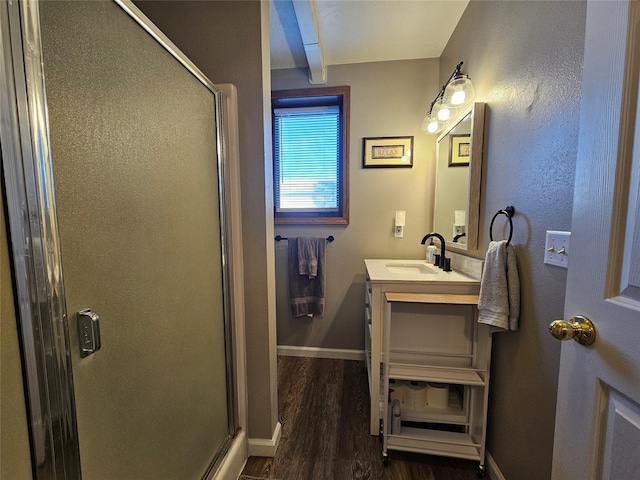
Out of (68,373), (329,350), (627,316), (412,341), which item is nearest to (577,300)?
(627,316)

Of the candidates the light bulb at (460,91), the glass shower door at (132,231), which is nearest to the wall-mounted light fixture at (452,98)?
the light bulb at (460,91)

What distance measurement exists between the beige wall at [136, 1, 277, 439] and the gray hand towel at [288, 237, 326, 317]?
907 millimetres

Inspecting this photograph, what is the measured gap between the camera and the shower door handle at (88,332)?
1.82 ft

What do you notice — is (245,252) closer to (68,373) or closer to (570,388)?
(68,373)

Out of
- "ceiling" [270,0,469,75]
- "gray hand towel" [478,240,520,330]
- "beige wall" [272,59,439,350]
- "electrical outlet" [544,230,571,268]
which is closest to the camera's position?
"electrical outlet" [544,230,571,268]

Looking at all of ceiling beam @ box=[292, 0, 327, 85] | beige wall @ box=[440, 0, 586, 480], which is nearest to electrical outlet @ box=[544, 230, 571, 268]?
beige wall @ box=[440, 0, 586, 480]

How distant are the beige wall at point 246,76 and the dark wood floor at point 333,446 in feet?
1.96

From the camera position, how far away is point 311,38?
5.56 feet

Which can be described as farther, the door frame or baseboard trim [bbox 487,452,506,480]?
baseboard trim [bbox 487,452,506,480]

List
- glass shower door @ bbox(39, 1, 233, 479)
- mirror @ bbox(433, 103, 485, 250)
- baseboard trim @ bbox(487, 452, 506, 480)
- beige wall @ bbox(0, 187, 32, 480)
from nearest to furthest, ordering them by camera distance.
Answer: beige wall @ bbox(0, 187, 32, 480) → glass shower door @ bbox(39, 1, 233, 479) → baseboard trim @ bbox(487, 452, 506, 480) → mirror @ bbox(433, 103, 485, 250)

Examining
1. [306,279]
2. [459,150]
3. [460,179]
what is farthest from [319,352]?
[459,150]

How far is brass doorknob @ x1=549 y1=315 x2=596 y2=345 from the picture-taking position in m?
0.56

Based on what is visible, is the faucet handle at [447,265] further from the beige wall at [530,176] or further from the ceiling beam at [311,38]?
the ceiling beam at [311,38]

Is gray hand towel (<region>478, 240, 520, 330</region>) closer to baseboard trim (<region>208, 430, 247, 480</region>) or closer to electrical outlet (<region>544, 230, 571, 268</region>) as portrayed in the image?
electrical outlet (<region>544, 230, 571, 268</region>)
